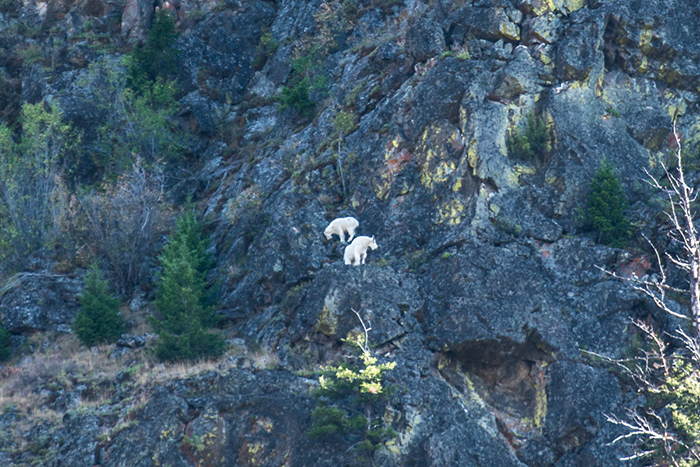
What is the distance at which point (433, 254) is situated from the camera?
22516 millimetres

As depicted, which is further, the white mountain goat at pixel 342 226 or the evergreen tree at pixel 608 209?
the white mountain goat at pixel 342 226

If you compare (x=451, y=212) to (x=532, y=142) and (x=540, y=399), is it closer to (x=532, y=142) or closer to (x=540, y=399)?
(x=532, y=142)

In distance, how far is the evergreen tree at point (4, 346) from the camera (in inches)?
978

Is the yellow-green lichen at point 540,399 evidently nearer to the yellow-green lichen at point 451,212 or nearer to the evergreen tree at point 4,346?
the yellow-green lichen at point 451,212

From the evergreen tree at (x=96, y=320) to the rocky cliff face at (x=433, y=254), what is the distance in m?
0.68

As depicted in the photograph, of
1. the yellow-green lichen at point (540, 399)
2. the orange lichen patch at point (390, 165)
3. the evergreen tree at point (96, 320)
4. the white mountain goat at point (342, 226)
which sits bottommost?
the yellow-green lichen at point (540, 399)

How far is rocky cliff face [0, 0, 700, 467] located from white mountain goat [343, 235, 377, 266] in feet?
2.21

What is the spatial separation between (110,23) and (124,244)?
20485mm

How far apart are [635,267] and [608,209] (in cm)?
220

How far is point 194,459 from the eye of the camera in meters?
18.1

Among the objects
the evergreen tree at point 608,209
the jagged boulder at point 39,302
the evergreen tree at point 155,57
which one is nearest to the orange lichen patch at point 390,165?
the evergreen tree at point 608,209

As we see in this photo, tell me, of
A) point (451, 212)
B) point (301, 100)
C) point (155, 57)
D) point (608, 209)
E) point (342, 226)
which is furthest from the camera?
point (155, 57)

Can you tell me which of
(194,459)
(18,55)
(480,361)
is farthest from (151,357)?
(18,55)

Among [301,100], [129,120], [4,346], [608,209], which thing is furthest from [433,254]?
[129,120]
